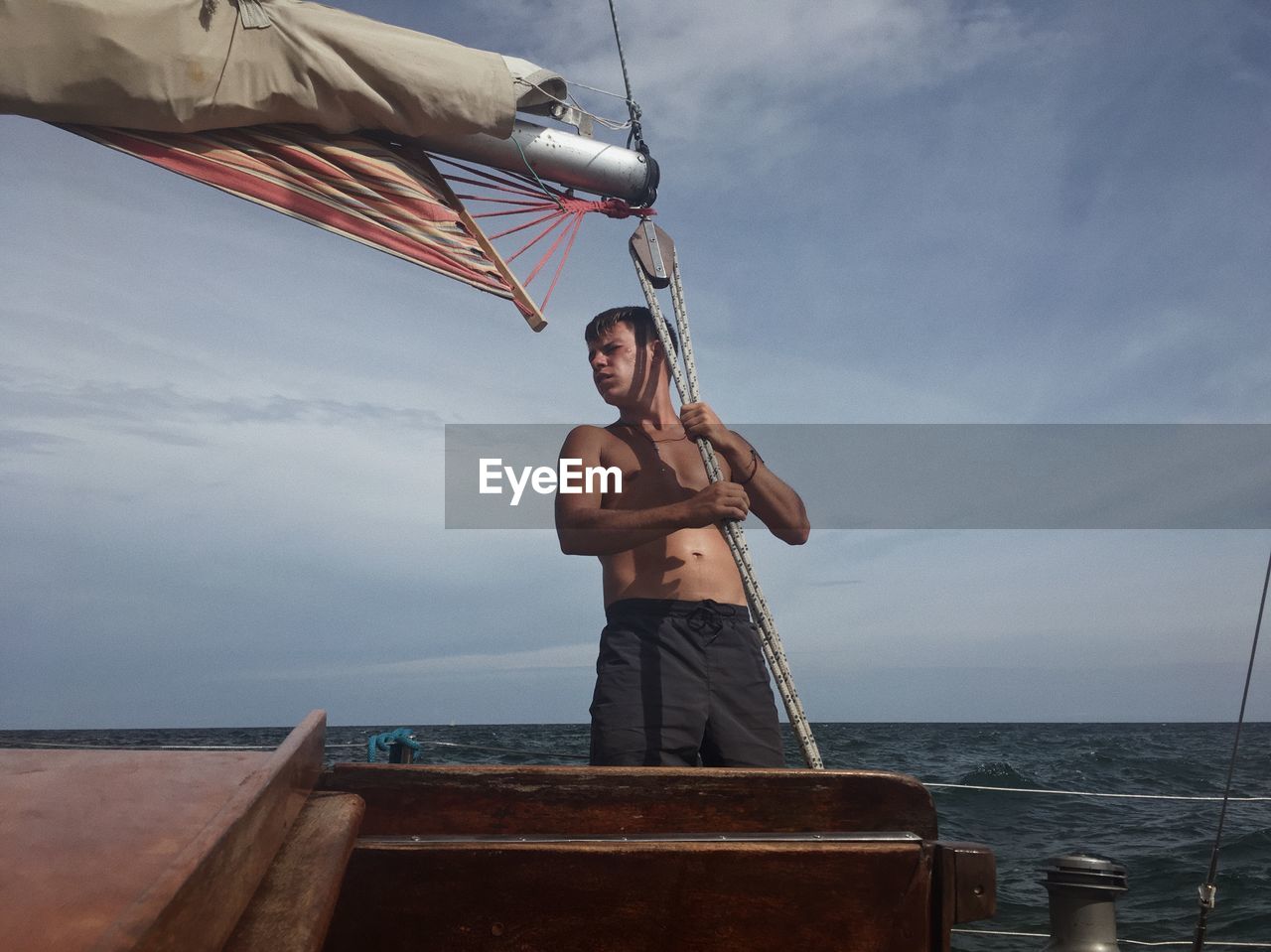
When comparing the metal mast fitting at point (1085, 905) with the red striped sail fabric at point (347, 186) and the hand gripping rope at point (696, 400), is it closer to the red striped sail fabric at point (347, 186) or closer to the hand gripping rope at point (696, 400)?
the hand gripping rope at point (696, 400)

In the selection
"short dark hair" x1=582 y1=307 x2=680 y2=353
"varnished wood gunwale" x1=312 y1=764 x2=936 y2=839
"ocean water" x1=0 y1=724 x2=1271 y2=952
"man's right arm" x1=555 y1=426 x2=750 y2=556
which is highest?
"short dark hair" x1=582 y1=307 x2=680 y2=353

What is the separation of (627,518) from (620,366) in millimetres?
637

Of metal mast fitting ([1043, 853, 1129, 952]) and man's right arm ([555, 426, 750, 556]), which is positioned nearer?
metal mast fitting ([1043, 853, 1129, 952])

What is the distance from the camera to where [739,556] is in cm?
269

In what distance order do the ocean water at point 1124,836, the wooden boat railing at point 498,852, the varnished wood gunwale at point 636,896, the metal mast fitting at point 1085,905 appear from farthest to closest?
the ocean water at point 1124,836
the metal mast fitting at point 1085,905
the varnished wood gunwale at point 636,896
the wooden boat railing at point 498,852

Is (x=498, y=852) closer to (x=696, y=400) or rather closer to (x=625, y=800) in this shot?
(x=625, y=800)

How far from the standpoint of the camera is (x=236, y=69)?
2625mm

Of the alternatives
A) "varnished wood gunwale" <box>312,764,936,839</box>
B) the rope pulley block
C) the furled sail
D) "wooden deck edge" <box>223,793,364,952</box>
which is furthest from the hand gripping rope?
"wooden deck edge" <box>223,793,364,952</box>

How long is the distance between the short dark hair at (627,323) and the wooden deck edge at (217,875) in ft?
7.44

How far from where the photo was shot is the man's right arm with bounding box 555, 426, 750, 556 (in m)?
2.68

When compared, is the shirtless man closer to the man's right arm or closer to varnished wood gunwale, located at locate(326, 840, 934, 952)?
the man's right arm

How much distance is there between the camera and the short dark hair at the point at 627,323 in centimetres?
321

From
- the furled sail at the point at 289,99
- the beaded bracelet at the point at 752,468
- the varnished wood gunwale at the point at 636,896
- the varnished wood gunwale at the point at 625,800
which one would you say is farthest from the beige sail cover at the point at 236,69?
the varnished wood gunwale at the point at 636,896

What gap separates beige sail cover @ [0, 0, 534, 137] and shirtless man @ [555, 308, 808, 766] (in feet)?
2.86
